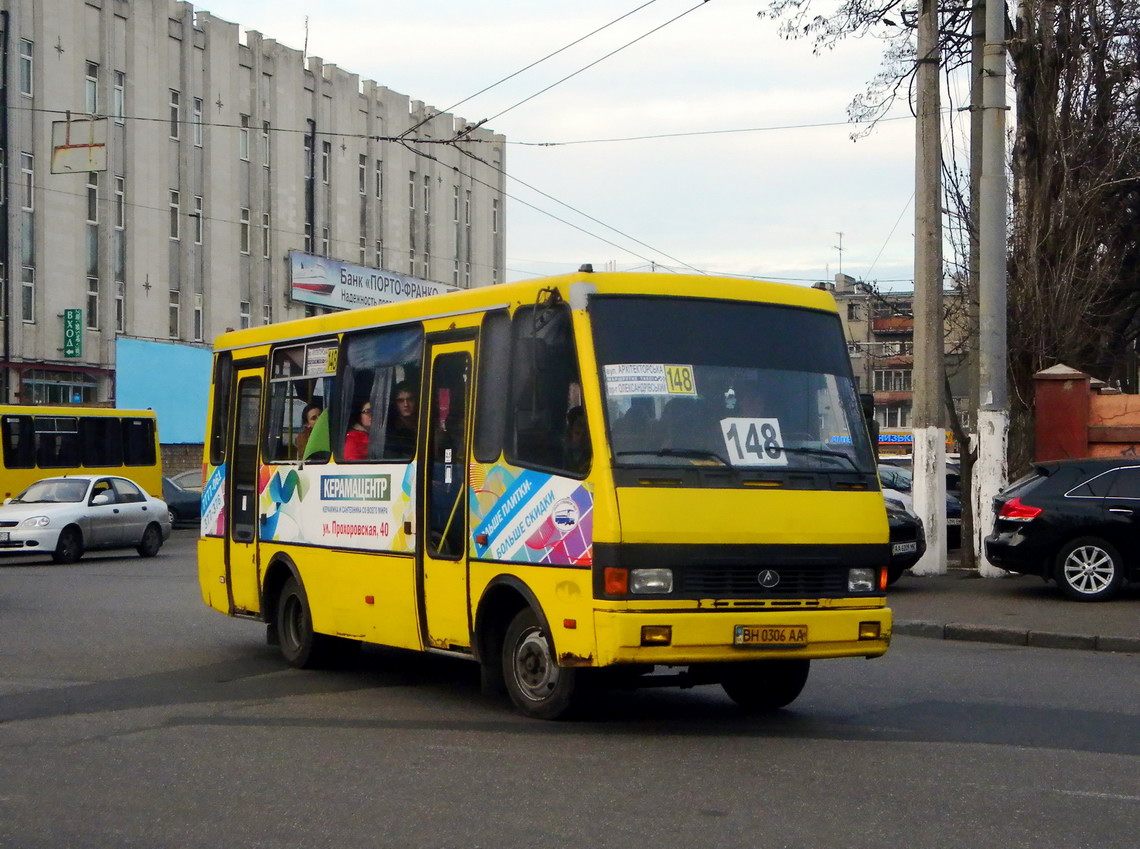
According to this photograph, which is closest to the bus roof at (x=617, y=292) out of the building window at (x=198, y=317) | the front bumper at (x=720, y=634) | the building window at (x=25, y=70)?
the front bumper at (x=720, y=634)

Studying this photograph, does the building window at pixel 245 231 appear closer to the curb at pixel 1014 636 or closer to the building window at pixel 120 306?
the building window at pixel 120 306

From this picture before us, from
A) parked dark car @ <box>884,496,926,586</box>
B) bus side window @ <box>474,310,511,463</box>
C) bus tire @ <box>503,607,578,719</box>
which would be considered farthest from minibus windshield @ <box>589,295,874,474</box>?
parked dark car @ <box>884,496,926,586</box>

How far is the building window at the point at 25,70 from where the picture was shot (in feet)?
143

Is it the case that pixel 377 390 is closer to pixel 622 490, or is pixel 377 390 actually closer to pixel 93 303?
pixel 622 490

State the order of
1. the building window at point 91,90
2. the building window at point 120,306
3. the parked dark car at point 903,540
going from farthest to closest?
1. the building window at point 120,306
2. the building window at point 91,90
3. the parked dark car at point 903,540

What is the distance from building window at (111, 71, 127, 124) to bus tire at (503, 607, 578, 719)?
1642 inches

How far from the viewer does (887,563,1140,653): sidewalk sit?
14.1m

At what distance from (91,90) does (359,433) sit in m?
39.1

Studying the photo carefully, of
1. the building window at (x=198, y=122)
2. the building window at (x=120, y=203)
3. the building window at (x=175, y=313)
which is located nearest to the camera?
the building window at (x=120, y=203)

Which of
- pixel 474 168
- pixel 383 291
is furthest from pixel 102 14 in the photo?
pixel 474 168

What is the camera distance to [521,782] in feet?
24.1

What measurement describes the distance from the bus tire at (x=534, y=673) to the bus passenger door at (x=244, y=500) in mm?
3862

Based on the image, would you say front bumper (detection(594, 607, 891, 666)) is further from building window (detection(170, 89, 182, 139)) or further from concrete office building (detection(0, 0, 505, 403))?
building window (detection(170, 89, 182, 139))

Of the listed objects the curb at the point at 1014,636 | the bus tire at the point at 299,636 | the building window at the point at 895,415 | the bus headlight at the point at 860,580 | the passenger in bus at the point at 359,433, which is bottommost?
the curb at the point at 1014,636
